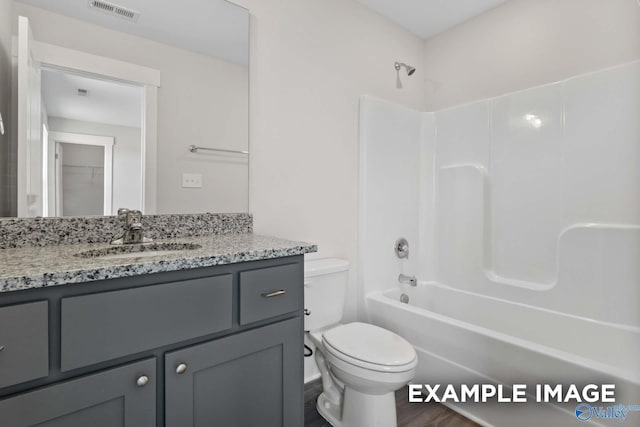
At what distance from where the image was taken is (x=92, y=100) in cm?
131

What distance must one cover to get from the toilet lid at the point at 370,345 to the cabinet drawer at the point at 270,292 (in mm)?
441

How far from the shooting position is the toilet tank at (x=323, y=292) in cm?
170

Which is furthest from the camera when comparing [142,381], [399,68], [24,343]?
[399,68]

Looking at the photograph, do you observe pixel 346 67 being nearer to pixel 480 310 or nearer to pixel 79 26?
pixel 79 26

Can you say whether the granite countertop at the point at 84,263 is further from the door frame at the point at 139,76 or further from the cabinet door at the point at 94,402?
the door frame at the point at 139,76

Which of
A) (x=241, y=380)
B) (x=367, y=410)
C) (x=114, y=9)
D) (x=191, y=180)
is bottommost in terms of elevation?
(x=367, y=410)

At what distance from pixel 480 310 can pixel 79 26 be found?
268cm

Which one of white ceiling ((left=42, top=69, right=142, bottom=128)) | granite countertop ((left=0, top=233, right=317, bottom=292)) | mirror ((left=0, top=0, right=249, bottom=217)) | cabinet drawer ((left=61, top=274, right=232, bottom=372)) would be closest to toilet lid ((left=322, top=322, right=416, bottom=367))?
granite countertop ((left=0, top=233, right=317, bottom=292))

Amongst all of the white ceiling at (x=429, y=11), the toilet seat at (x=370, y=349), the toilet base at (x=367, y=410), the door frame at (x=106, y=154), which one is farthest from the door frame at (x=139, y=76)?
the white ceiling at (x=429, y=11)

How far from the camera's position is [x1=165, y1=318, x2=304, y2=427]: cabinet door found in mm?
896

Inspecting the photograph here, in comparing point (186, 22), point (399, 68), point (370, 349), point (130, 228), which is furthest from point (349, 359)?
point (399, 68)

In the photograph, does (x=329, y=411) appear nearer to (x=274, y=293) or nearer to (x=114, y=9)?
(x=274, y=293)

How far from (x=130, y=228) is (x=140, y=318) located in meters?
0.57

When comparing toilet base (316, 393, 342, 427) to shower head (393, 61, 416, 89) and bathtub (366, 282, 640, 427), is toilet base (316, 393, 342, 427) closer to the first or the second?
bathtub (366, 282, 640, 427)
